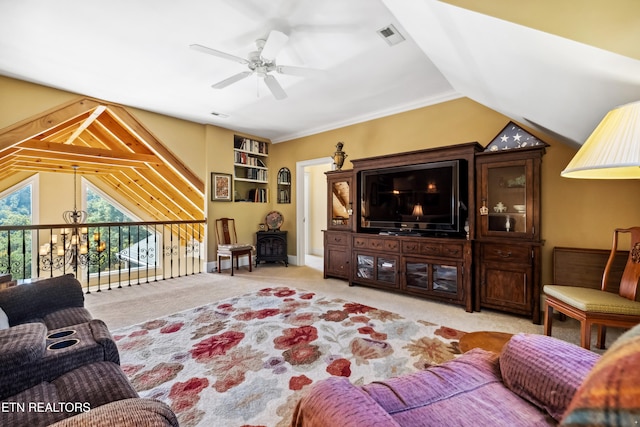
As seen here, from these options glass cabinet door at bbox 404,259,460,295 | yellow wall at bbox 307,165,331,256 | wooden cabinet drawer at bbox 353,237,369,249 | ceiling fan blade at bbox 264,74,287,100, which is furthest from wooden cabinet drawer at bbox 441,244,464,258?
yellow wall at bbox 307,165,331,256

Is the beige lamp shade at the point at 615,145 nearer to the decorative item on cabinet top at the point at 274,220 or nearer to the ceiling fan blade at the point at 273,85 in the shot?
the ceiling fan blade at the point at 273,85

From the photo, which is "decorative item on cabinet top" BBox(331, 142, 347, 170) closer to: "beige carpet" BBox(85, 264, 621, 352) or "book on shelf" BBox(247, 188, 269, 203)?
"beige carpet" BBox(85, 264, 621, 352)

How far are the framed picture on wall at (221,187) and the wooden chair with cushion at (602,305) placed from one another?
4741 mm

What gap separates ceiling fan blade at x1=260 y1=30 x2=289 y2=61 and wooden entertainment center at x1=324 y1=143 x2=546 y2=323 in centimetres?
196

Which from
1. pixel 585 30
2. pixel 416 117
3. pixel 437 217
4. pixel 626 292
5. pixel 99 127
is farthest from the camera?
pixel 99 127

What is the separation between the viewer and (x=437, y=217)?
334 cm

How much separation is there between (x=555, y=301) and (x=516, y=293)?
611 millimetres

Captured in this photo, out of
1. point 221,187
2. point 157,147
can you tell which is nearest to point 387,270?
point 221,187

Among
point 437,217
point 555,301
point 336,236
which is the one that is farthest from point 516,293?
point 336,236

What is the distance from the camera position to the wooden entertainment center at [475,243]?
2.71m

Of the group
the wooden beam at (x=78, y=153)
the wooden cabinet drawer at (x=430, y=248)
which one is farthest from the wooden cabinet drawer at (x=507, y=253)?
the wooden beam at (x=78, y=153)

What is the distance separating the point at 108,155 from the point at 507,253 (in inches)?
221

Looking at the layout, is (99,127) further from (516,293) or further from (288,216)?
(516,293)

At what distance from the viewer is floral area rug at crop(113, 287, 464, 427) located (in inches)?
61.2
